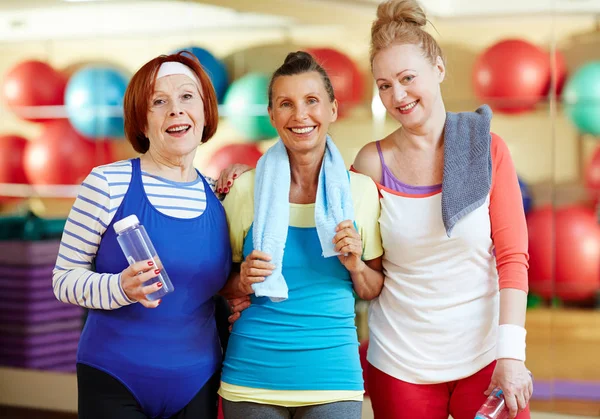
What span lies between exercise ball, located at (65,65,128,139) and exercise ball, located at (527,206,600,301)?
202 cm

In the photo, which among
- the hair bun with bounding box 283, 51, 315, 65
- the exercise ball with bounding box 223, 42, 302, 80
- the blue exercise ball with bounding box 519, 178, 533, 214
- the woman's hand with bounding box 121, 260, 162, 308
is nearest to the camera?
the woman's hand with bounding box 121, 260, 162, 308

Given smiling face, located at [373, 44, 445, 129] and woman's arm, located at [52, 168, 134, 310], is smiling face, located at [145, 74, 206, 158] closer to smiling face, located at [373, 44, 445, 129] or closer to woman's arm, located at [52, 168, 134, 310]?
woman's arm, located at [52, 168, 134, 310]

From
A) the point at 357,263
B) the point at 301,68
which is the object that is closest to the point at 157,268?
the point at 357,263

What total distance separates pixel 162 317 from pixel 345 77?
2749 mm

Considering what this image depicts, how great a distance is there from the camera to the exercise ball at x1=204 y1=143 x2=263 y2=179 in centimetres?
395

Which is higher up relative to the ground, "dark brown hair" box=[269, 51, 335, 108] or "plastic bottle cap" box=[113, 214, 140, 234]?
"dark brown hair" box=[269, 51, 335, 108]

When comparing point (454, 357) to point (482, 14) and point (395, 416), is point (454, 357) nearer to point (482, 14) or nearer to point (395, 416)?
point (395, 416)

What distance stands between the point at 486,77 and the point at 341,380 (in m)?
2.82

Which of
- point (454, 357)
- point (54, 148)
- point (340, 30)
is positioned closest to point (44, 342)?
point (54, 148)

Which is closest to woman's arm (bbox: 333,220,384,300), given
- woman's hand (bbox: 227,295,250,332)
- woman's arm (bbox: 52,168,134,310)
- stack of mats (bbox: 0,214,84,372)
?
woman's hand (bbox: 227,295,250,332)

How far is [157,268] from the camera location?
152 centimetres

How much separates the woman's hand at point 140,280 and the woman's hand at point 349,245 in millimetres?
353

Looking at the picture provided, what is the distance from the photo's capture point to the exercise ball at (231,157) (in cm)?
395

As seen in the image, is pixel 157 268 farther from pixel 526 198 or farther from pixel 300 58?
pixel 526 198
